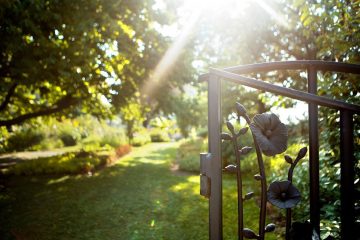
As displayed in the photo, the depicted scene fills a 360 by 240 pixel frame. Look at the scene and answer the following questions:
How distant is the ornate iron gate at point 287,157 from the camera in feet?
5.78

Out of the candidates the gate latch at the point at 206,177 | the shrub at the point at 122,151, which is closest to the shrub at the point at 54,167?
the shrub at the point at 122,151

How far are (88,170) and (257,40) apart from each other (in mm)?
9304

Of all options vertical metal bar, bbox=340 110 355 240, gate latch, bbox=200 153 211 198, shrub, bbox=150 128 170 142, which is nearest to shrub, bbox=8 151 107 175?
gate latch, bbox=200 153 211 198

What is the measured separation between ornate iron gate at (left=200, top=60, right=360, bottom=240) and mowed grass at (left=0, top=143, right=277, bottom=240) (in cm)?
353

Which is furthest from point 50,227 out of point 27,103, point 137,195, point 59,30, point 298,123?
point 298,123

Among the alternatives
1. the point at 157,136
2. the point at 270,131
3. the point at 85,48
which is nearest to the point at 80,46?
the point at 85,48

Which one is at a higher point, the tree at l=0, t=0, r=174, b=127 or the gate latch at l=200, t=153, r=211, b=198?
the tree at l=0, t=0, r=174, b=127

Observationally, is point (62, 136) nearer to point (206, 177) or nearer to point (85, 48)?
point (85, 48)

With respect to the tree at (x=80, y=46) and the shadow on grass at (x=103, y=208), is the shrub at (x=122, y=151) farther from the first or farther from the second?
the shadow on grass at (x=103, y=208)

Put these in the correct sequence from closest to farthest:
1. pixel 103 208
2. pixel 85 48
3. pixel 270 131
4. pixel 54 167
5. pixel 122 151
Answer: pixel 270 131, pixel 103 208, pixel 85 48, pixel 54 167, pixel 122 151

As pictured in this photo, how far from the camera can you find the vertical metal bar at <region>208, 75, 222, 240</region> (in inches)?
78.4

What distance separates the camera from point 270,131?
1.88 m

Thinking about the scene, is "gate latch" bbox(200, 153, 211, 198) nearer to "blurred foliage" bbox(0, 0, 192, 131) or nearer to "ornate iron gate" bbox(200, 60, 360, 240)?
"ornate iron gate" bbox(200, 60, 360, 240)

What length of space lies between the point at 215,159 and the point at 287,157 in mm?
433
